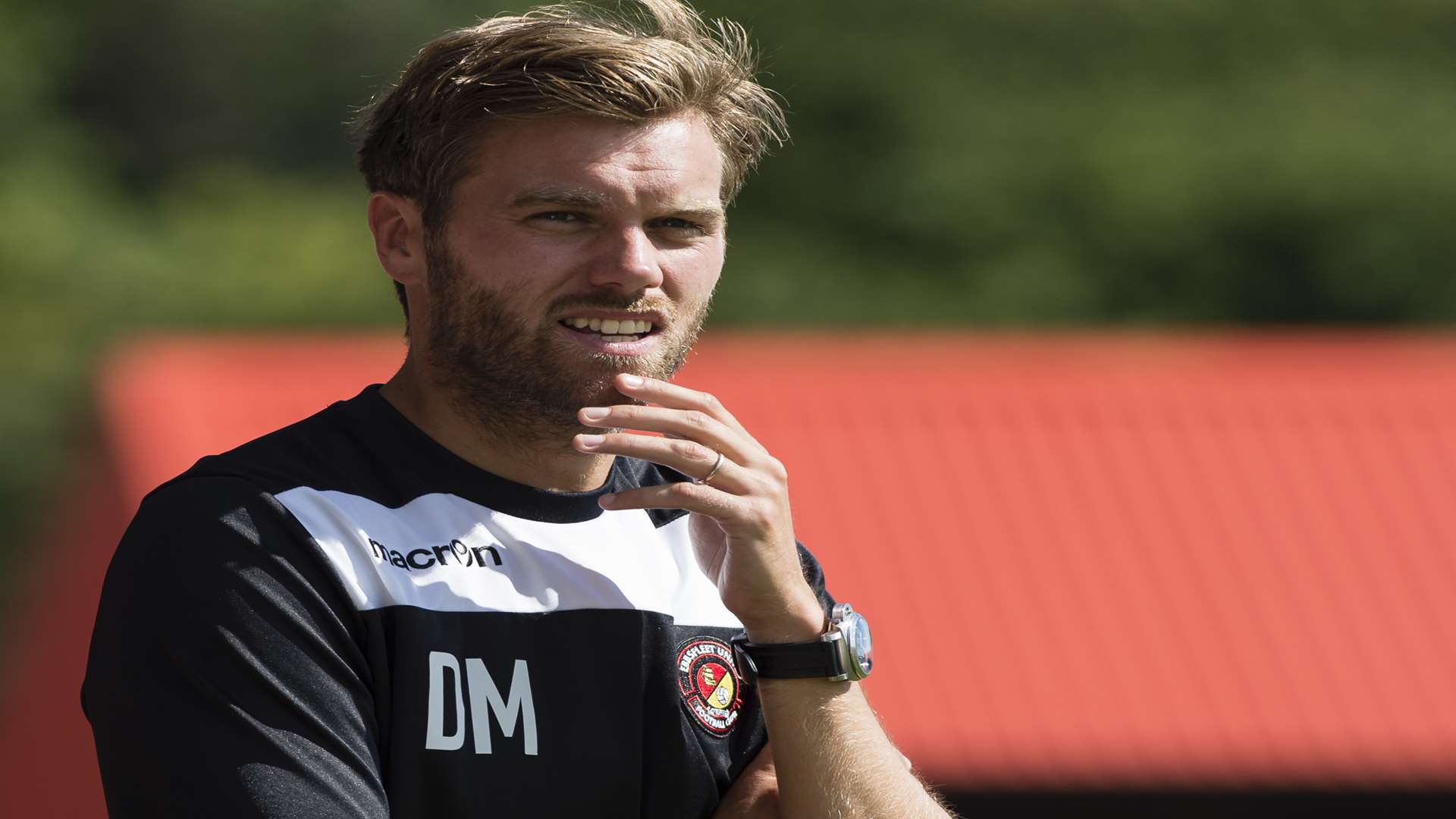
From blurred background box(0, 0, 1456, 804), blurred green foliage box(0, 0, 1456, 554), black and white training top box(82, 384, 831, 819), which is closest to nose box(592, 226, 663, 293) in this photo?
black and white training top box(82, 384, 831, 819)

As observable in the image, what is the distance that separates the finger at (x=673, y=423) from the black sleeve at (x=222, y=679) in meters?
0.41

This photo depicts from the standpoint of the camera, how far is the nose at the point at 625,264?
226 cm

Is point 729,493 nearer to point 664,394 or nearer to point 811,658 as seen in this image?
point 664,394

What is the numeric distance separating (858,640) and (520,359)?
60cm

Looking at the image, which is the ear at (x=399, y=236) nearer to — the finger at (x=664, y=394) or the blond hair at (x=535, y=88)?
the blond hair at (x=535, y=88)

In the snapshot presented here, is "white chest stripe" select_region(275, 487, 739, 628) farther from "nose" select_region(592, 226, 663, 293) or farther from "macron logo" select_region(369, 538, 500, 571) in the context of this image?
"nose" select_region(592, 226, 663, 293)

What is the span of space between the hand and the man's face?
0.09 metres

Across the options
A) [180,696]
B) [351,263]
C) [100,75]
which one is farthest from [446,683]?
[100,75]

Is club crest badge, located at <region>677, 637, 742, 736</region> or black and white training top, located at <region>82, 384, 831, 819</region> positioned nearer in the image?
black and white training top, located at <region>82, 384, 831, 819</region>

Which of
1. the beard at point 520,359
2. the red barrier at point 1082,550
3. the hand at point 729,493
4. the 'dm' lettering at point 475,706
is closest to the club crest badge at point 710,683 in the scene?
the hand at point 729,493

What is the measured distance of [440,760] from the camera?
7.04 ft

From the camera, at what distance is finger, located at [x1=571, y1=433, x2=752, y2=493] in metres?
2.16

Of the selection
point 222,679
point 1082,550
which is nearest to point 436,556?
point 222,679

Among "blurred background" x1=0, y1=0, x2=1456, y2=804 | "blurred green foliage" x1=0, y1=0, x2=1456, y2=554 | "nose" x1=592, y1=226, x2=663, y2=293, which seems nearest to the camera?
"nose" x1=592, y1=226, x2=663, y2=293
